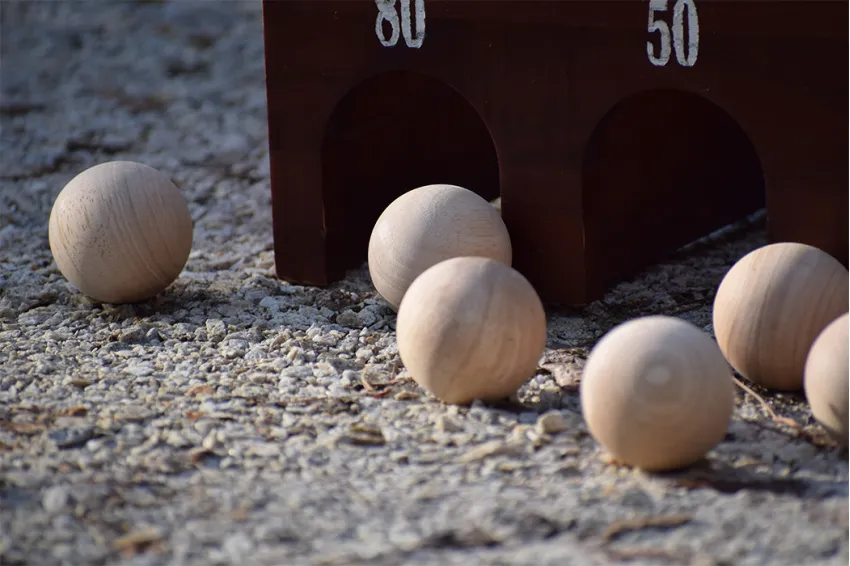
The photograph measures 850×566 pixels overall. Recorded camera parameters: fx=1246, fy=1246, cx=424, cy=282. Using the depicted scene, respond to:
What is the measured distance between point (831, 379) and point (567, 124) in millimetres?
1795

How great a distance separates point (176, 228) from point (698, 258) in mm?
2572

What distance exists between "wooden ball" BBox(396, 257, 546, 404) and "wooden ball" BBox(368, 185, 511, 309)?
0.66m

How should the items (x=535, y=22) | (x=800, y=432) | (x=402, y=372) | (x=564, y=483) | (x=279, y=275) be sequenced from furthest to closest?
(x=279, y=275)
(x=535, y=22)
(x=402, y=372)
(x=800, y=432)
(x=564, y=483)

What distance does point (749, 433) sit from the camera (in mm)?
4211

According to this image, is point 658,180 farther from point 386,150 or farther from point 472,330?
point 472,330

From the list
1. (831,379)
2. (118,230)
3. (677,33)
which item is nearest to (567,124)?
(677,33)

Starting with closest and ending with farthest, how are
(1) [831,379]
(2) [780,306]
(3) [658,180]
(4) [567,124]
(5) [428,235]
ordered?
(1) [831,379]
(2) [780,306]
(5) [428,235]
(4) [567,124]
(3) [658,180]

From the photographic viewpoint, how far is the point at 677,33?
A: 16.1ft

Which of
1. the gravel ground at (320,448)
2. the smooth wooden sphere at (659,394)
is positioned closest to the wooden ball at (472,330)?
the gravel ground at (320,448)

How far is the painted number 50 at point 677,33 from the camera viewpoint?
489 cm

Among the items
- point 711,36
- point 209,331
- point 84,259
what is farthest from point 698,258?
point 84,259

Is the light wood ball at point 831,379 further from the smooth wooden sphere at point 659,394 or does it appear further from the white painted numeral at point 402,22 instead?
the white painted numeral at point 402,22

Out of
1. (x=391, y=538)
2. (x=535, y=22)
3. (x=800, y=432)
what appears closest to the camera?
(x=391, y=538)

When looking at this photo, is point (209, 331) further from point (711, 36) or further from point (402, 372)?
point (711, 36)
